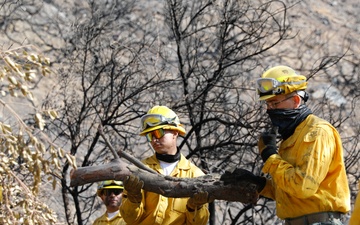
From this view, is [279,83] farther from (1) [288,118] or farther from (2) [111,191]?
(2) [111,191]

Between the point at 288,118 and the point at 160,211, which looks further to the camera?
the point at 160,211

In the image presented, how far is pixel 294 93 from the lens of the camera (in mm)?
6430

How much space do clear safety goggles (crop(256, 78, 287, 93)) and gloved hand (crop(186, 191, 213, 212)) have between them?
3.20 feet

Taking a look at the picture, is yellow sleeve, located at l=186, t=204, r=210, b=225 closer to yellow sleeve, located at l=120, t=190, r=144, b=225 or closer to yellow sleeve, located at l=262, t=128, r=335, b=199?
yellow sleeve, located at l=120, t=190, r=144, b=225

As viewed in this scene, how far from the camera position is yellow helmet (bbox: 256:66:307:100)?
21.0 feet

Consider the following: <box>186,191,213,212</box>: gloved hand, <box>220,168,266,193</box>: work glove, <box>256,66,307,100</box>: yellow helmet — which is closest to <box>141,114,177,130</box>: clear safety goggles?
<box>186,191,213,212</box>: gloved hand

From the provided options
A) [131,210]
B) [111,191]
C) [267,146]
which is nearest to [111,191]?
[111,191]

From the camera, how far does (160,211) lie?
24.1 ft

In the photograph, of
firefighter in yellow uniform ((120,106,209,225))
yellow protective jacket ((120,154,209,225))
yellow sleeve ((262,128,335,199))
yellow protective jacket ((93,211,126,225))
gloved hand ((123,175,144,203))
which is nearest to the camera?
yellow sleeve ((262,128,335,199))

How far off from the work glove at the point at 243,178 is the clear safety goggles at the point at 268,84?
0.69 meters

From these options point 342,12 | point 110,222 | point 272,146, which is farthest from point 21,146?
point 342,12

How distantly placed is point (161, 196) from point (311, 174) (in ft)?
5.72

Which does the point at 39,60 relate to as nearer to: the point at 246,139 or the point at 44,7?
the point at 246,139

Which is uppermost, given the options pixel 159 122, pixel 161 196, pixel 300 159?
pixel 159 122
